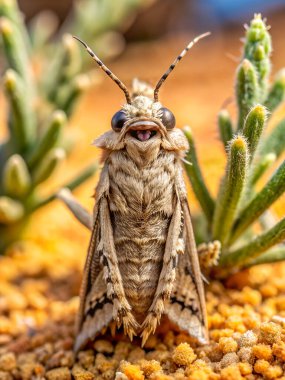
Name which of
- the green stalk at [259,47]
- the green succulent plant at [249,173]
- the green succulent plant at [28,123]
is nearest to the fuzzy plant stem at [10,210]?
the green succulent plant at [28,123]

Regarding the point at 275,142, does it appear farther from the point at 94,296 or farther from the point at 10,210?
the point at 10,210

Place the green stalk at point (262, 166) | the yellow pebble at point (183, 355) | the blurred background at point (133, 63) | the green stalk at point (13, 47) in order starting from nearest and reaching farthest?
the yellow pebble at point (183, 355), the green stalk at point (262, 166), the green stalk at point (13, 47), the blurred background at point (133, 63)

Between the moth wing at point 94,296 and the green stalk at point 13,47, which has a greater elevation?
the green stalk at point 13,47

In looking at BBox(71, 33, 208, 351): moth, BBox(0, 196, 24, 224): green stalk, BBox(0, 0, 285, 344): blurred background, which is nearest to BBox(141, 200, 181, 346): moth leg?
BBox(71, 33, 208, 351): moth

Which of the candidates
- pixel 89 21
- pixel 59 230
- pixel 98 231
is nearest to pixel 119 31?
pixel 89 21

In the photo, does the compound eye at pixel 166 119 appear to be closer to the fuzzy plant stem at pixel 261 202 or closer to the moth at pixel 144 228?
the moth at pixel 144 228

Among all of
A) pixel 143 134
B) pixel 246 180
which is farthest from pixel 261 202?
pixel 143 134
